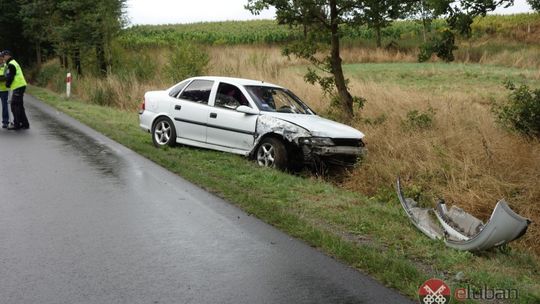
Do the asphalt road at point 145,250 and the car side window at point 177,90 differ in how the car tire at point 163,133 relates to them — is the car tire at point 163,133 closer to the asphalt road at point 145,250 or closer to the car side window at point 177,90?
the car side window at point 177,90

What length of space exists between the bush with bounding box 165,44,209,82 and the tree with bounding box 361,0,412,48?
9889mm

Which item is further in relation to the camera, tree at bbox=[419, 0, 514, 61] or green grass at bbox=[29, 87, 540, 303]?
tree at bbox=[419, 0, 514, 61]

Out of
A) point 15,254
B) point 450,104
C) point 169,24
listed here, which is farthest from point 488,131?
point 169,24

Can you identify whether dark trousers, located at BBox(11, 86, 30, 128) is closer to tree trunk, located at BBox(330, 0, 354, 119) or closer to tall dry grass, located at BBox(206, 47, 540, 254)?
tree trunk, located at BBox(330, 0, 354, 119)

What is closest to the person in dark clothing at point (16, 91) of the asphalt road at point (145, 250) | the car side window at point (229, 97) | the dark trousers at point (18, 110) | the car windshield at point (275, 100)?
the dark trousers at point (18, 110)

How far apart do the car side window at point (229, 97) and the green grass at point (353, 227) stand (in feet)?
3.37

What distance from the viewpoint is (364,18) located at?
43.8 feet

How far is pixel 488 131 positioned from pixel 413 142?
4.21 feet

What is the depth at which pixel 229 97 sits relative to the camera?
11617 mm

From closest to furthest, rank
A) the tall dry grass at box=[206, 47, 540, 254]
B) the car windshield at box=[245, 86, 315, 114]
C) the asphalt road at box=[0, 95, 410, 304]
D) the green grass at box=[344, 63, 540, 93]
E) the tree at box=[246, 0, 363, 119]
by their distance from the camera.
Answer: the asphalt road at box=[0, 95, 410, 304]
the tall dry grass at box=[206, 47, 540, 254]
the car windshield at box=[245, 86, 315, 114]
the tree at box=[246, 0, 363, 119]
the green grass at box=[344, 63, 540, 93]

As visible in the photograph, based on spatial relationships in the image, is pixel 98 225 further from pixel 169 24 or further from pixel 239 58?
pixel 169 24

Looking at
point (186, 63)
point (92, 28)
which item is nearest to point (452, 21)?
point (186, 63)

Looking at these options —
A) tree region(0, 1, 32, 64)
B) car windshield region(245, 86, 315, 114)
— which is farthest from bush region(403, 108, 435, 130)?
tree region(0, 1, 32, 64)

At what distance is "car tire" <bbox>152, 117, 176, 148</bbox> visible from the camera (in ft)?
39.7
